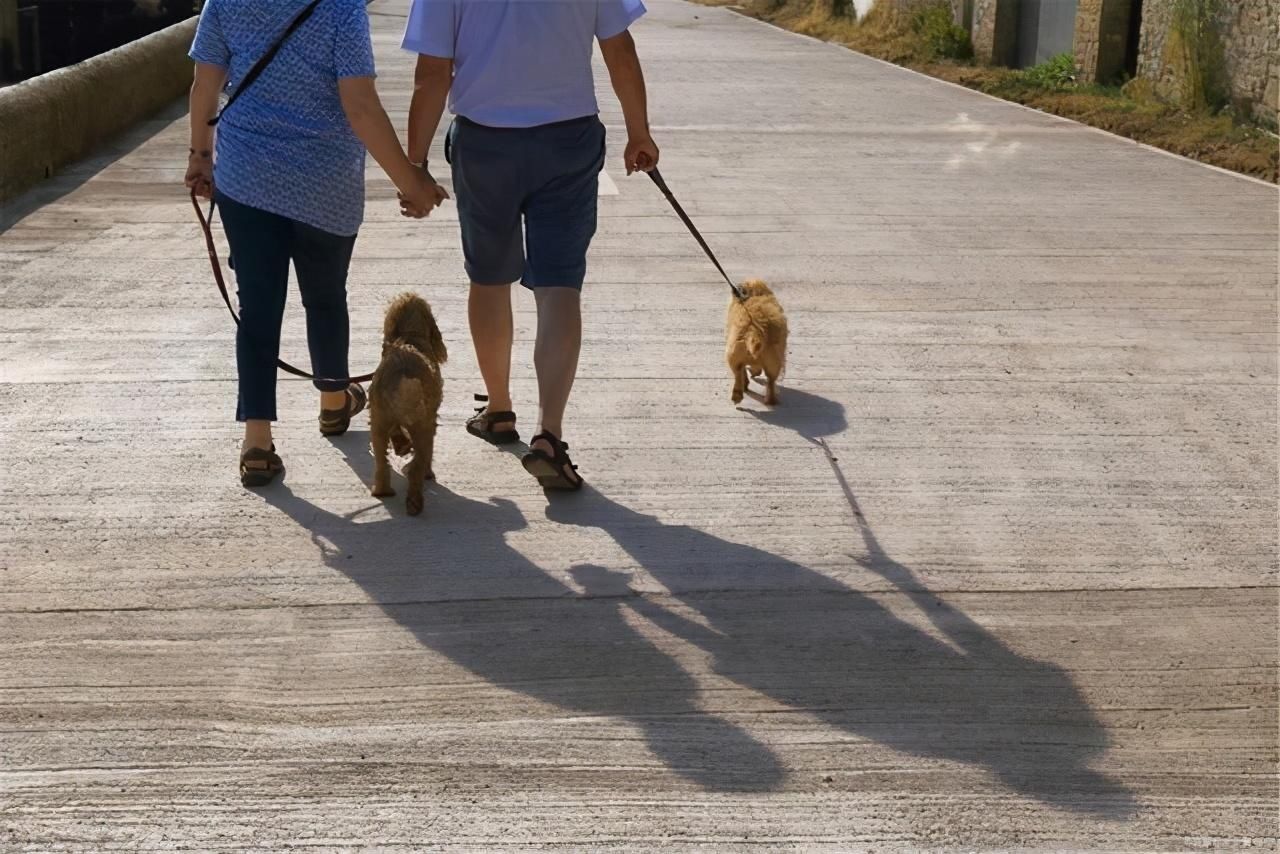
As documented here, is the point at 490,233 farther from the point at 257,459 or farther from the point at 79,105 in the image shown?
the point at 79,105

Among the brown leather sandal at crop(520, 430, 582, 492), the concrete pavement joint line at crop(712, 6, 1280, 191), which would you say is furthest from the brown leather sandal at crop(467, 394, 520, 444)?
the concrete pavement joint line at crop(712, 6, 1280, 191)

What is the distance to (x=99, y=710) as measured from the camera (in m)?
4.11

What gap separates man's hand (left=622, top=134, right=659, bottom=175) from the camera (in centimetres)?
562

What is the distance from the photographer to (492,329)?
5859mm

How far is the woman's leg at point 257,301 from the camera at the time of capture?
543cm

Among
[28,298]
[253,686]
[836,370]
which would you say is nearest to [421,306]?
[253,686]

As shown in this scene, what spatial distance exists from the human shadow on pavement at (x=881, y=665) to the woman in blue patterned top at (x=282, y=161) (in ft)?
4.51

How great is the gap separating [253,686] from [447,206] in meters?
6.65

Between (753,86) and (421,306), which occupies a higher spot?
(421,306)

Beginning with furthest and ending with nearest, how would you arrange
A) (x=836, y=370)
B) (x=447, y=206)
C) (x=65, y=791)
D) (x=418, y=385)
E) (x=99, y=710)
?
1. (x=447, y=206)
2. (x=836, y=370)
3. (x=418, y=385)
4. (x=99, y=710)
5. (x=65, y=791)

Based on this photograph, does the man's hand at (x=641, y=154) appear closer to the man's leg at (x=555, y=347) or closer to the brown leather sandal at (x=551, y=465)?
the man's leg at (x=555, y=347)

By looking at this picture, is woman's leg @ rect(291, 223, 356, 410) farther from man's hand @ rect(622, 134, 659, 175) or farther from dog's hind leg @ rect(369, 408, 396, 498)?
man's hand @ rect(622, 134, 659, 175)

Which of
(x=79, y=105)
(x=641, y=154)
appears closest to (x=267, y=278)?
(x=641, y=154)

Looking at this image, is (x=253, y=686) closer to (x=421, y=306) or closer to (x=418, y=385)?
(x=418, y=385)
